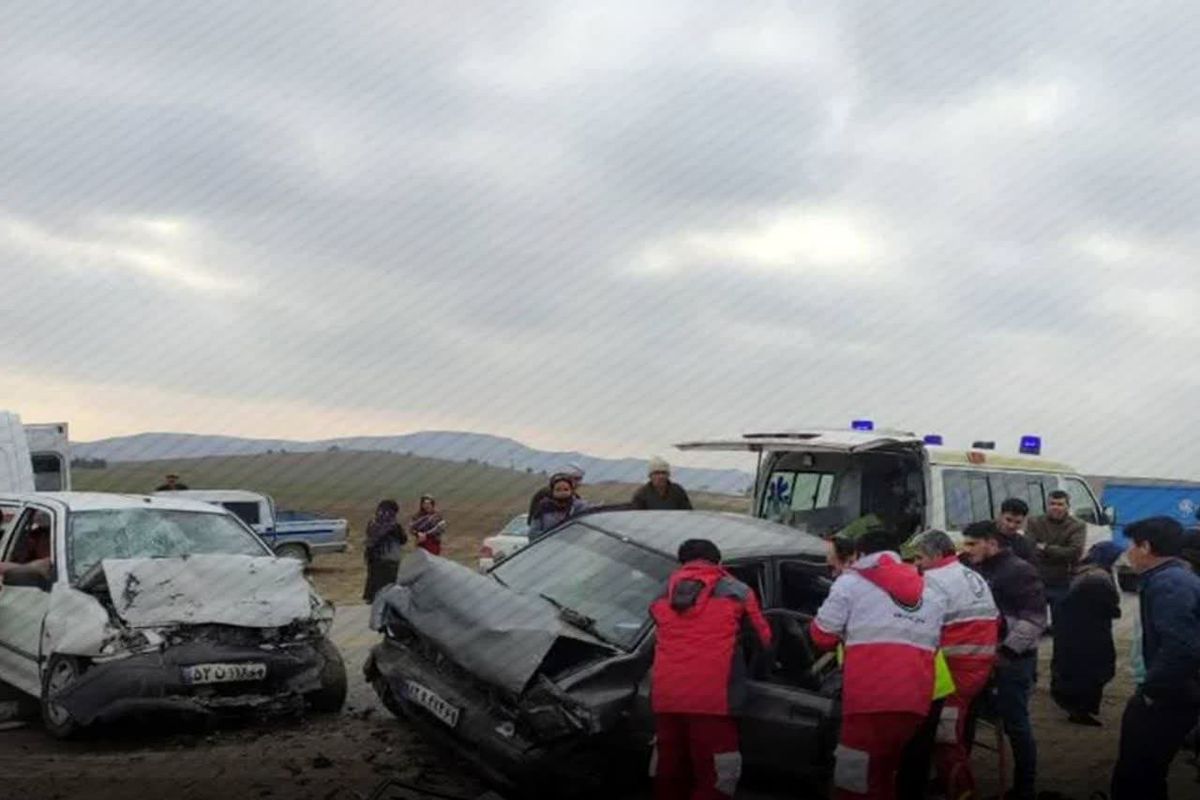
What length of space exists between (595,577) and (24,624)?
12.6 ft

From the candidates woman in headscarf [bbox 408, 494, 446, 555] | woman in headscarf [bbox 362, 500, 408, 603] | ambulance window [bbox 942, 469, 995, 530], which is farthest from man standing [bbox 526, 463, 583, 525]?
woman in headscarf [bbox 362, 500, 408, 603]

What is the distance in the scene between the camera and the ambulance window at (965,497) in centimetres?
1010

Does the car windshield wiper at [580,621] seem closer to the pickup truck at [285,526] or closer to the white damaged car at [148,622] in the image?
the white damaged car at [148,622]

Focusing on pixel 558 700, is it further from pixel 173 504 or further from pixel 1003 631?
pixel 173 504

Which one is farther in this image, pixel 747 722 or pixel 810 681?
pixel 810 681

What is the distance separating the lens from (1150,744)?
5250 mm

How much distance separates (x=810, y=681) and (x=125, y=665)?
3.87 m

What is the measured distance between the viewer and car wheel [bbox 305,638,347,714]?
7.39 metres

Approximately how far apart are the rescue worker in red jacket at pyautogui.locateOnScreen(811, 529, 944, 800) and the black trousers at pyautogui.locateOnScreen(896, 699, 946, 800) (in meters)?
0.56

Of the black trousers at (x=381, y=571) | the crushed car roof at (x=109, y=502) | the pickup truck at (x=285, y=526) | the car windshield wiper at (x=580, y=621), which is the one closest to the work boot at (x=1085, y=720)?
the car windshield wiper at (x=580, y=621)

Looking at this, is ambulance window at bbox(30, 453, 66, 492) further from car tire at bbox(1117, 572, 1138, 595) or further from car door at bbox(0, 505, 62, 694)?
car tire at bbox(1117, 572, 1138, 595)

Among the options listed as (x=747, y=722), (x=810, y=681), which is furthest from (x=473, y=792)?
(x=810, y=681)

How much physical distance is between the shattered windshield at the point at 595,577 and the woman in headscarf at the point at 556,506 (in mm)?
1855

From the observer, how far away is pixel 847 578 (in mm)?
5332
